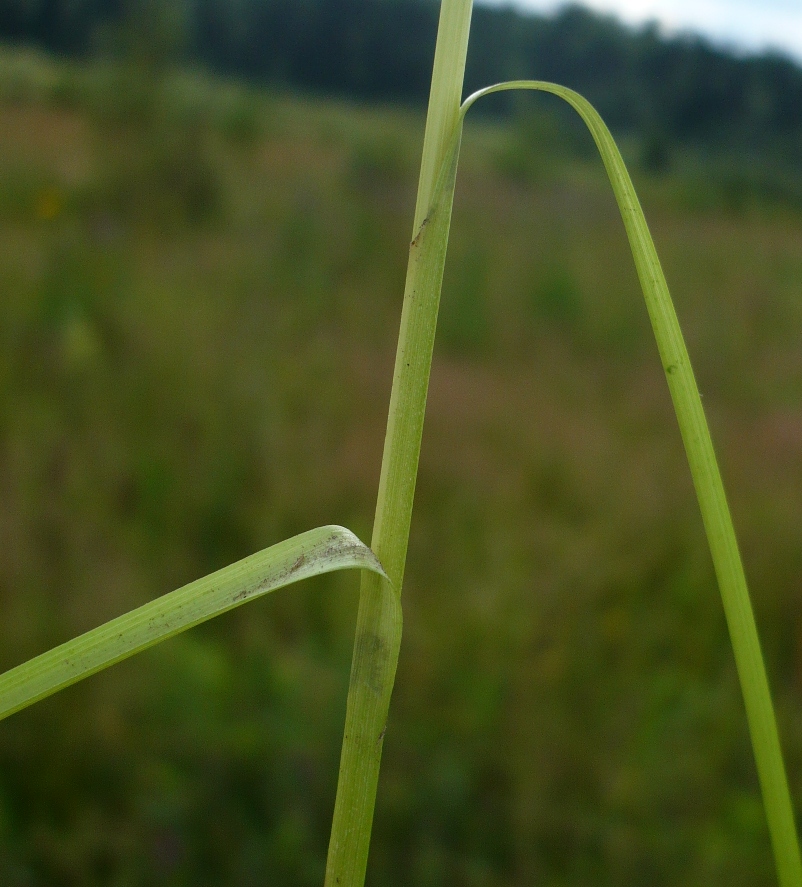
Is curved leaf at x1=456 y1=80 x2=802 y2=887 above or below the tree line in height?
below

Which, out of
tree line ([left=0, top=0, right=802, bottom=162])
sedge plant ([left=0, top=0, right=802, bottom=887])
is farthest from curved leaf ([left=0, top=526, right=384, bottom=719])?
tree line ([left=0, top=0, right=802, bottom=162])

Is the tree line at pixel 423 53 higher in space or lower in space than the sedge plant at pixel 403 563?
higher

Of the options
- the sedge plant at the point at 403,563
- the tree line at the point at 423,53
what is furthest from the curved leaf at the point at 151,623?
the tree line at the point at 423,53

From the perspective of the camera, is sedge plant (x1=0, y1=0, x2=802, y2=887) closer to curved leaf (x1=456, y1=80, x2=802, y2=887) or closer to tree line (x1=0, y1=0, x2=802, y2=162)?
curved leaf (x1=456, y1=80, x2=802, y2=887)

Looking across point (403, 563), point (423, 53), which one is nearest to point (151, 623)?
point (403, 563)

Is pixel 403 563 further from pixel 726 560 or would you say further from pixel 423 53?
pixel 423 53

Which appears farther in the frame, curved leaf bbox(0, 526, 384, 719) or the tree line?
the tree line

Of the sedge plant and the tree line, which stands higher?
the tree line

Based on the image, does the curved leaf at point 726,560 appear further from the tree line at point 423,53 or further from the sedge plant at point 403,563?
the tree line at point 423,53
